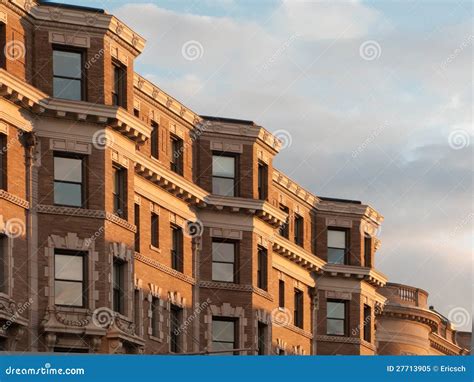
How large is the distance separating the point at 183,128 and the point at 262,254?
28.8 ft

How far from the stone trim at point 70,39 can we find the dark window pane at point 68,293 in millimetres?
9104

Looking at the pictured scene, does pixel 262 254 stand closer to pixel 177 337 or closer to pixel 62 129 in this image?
pixel 177 337

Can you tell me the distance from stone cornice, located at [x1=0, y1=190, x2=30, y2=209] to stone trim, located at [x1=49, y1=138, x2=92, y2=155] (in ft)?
9.28

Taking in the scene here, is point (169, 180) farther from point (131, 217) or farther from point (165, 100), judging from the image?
point (131, 217)

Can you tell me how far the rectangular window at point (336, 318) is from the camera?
91006mm

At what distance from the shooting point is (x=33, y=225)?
2281 inches

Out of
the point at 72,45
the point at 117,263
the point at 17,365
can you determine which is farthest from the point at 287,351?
the point at 17,365
